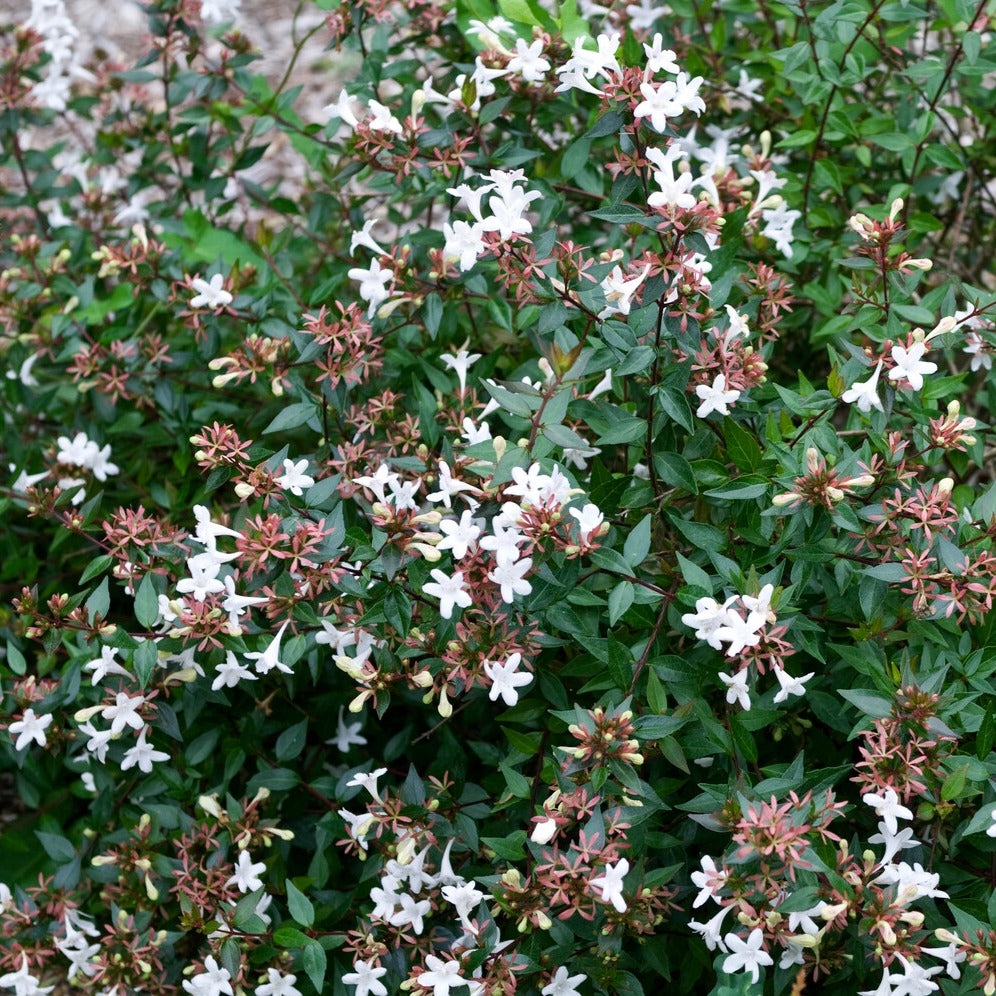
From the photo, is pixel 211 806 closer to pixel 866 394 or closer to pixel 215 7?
pixel 866 394

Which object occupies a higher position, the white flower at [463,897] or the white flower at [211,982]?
the white flower at [463,897]

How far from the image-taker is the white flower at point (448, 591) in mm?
1898

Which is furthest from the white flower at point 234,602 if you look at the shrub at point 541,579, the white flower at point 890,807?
the white flower at point 890,807

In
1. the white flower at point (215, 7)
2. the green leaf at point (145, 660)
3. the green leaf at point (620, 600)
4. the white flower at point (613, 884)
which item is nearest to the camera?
the white flower at point (613, 884)

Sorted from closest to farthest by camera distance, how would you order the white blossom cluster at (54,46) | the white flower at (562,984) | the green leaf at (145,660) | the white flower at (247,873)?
the white flower at (562,984)
the green leaf at (145,660)
the white flower at (247,873)
the white blossom cluster at (54,46)

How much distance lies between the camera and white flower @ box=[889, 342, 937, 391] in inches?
80.1

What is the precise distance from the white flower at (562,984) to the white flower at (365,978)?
0.32 metres

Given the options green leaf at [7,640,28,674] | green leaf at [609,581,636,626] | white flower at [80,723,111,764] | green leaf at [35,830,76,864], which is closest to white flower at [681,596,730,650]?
green leaf at [609,581,636,626]

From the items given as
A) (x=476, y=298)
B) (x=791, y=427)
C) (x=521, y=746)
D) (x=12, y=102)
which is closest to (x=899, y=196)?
(x=791, y=427)

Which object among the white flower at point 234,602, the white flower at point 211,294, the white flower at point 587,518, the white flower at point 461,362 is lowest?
the white flower at point 234,602

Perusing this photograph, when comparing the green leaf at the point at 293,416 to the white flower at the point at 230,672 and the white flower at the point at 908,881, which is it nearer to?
the white flower at the point at 230,672

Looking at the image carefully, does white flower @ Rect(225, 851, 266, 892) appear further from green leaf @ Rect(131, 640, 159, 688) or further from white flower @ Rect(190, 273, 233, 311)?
white flower @ Rect(190, 273, 233, 311)

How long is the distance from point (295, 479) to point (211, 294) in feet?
2.32

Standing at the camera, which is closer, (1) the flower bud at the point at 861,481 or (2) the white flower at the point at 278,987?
(1) the flower bud at the point at 861,481
